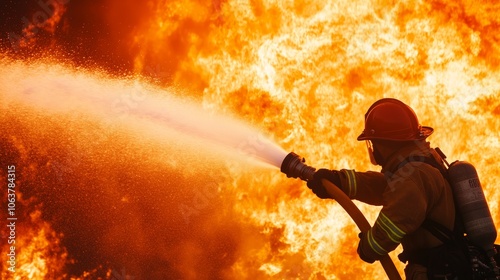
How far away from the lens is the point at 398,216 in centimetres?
343

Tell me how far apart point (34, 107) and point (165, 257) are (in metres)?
5.25

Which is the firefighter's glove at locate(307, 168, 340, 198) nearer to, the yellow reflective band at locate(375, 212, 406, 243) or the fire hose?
the fire hose

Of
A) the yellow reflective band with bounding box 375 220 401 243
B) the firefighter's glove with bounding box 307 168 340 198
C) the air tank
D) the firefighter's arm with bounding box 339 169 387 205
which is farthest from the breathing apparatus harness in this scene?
the firefighter's glove with bounding box 307 168 340 198

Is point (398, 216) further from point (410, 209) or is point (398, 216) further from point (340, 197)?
point (340, 197)

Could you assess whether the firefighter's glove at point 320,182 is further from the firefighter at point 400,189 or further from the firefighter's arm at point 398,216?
the firefighter's arm at point 398,216

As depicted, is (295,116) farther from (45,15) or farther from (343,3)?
(45,15)

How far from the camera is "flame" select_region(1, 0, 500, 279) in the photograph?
297 inches

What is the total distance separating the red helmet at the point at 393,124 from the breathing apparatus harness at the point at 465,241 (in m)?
0.59

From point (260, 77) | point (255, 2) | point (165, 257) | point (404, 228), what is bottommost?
point (404, 228)

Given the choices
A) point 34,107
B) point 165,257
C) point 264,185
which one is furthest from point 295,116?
point 34,107

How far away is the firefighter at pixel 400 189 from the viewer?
3443 mm

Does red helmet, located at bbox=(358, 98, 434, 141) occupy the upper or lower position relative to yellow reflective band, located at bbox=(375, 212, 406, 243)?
upper

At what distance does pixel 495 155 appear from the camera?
7.27m

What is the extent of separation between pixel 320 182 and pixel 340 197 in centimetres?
31
